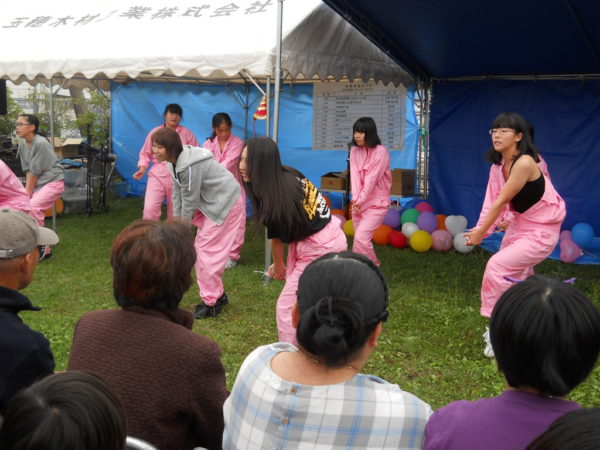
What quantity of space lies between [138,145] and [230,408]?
10401 mm

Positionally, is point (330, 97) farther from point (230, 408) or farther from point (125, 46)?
point (230, 408)

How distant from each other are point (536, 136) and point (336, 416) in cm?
715

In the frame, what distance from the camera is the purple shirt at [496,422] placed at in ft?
4.66

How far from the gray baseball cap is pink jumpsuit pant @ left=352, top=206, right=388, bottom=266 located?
4.26 m

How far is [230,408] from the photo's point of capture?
164cm

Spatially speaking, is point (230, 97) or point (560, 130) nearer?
point (560, 130)

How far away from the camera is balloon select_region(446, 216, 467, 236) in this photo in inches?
309

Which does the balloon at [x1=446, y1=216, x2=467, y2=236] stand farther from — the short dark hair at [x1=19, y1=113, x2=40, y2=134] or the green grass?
the short dark hair at [x1=19, y1=113, x2=40, y2=134]

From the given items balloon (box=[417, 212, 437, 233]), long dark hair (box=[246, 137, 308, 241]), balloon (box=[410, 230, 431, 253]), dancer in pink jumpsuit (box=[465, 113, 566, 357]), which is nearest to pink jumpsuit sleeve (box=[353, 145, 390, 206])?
balloon (box=[410, 230, 431, 253])

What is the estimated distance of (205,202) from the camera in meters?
4.91

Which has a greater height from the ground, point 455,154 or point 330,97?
point 330,97

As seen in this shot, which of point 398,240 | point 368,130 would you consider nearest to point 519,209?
point 368,130

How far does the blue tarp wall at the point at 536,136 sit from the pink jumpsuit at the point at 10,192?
5.36 m

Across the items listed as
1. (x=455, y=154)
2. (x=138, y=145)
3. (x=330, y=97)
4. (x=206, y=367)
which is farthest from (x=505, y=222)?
(x=138, y=145)
